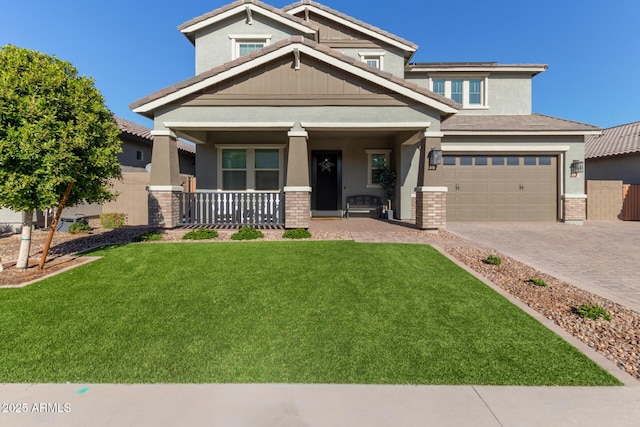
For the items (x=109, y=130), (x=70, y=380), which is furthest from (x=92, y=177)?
(x=70, y=380)

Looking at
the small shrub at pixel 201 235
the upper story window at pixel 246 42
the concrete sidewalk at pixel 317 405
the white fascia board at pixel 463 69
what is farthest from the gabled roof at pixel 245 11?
the concrete sidewalk at pixel 317 405

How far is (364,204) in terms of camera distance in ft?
43.8

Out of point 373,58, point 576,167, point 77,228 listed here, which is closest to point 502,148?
point 576,167

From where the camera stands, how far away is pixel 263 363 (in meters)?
3.05

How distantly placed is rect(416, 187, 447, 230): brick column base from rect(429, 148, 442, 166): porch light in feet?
2.57

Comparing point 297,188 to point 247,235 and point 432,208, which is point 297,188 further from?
point 432,208

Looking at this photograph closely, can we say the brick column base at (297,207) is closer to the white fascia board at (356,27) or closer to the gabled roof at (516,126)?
the gabled roof at (516,126)

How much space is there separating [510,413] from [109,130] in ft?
25.3

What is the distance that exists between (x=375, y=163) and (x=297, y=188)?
5427 millimetres

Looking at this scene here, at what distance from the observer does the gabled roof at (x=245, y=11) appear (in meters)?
12.1

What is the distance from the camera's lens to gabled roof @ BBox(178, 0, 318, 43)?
12148mm

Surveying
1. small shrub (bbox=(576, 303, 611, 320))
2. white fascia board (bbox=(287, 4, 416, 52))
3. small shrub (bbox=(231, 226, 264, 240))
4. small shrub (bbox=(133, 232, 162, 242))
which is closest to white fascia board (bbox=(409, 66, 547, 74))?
white fascia board (bbox=(287, 4, 416, 52))

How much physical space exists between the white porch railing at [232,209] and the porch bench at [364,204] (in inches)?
170

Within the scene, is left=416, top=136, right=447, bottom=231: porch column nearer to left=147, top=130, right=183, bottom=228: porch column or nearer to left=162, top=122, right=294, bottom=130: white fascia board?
left=162, top=122, right=294, bottom=130: white fascia board
